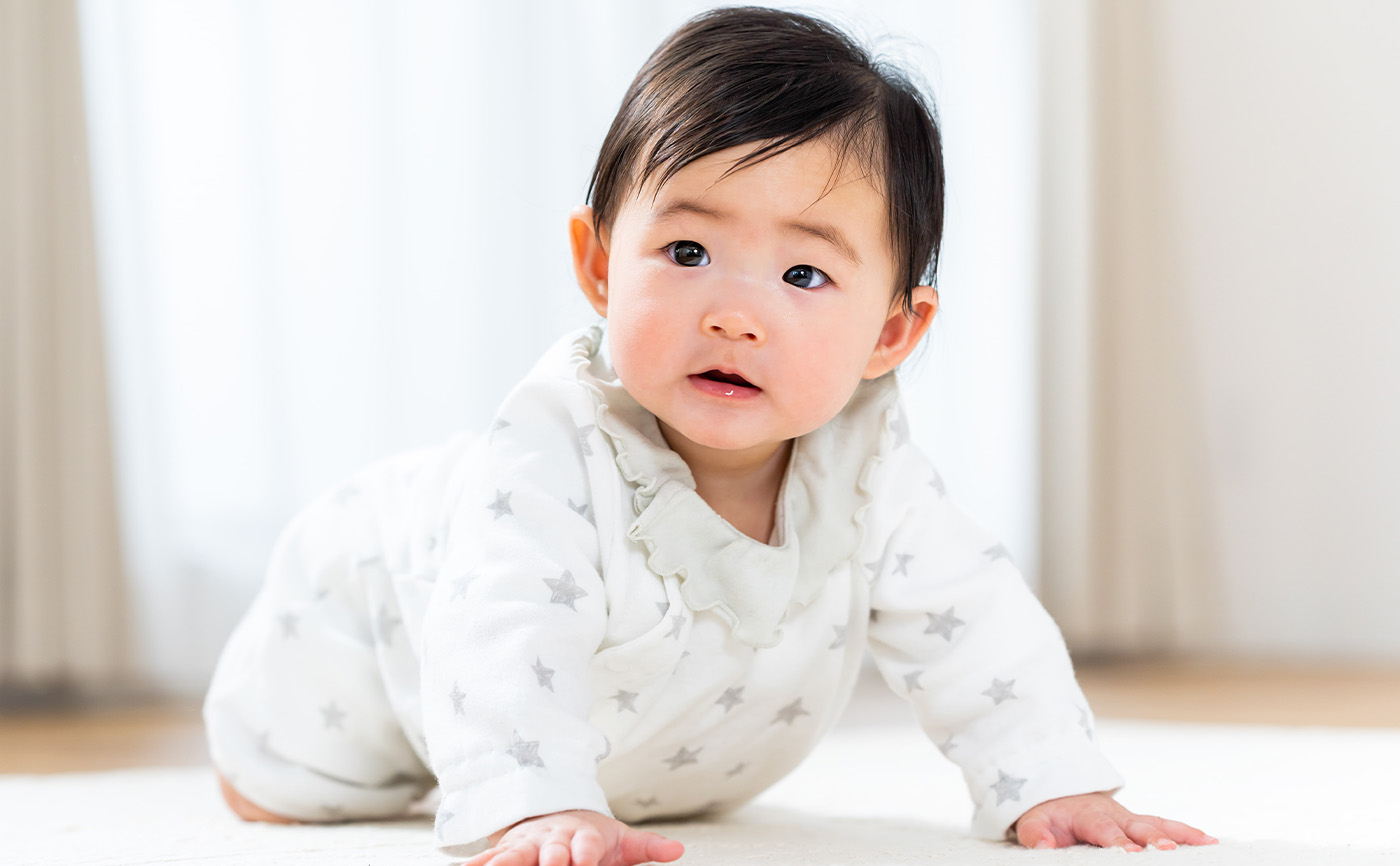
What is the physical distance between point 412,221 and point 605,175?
4.28ft

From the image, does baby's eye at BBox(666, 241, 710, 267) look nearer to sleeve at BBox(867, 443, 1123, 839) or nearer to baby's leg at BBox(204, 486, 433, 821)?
sleeve at BBox(867, 443, 1123, 839)

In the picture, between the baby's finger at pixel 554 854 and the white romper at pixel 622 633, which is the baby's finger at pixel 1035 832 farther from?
the baby's finger at pixel 554 854

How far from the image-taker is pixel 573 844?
2.15ft

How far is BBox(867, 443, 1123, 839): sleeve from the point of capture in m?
0.87

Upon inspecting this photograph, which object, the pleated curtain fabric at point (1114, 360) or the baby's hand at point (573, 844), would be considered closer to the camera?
the baby's hand at point (573, 844)

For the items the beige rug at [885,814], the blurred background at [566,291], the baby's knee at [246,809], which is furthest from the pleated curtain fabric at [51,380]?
the baby's knee at [246,809]

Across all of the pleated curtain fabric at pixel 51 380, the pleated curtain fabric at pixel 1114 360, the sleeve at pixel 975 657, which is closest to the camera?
the sleeve at pixel 975 657

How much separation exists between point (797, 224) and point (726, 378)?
0.37 feet

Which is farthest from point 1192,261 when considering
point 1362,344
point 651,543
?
point 651,543

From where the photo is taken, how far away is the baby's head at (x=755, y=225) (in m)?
0.83

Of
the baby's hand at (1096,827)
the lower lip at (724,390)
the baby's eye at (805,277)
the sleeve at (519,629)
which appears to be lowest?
the baby's hand at (1096,827)

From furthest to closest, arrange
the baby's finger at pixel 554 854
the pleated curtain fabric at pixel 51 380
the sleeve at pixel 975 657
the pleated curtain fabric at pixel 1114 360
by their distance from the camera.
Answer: the pleated curtain fabric at pixel 1114 360 < the pleated curtain fabric at pixel 51 380 < the sleeve at pixel 975 657 < the baby's finger at pixel 554 854

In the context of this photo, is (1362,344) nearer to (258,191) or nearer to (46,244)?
(258,191)

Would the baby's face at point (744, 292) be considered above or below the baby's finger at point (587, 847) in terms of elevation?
above
